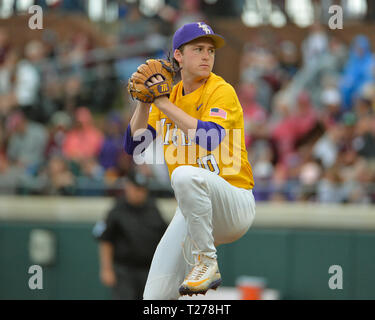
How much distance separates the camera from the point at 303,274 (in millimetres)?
9102

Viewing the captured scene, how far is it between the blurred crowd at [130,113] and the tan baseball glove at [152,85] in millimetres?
4645

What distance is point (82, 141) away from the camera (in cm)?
1112

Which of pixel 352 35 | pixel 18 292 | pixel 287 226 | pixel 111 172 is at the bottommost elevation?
pixel 18 292

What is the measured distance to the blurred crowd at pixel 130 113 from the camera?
935 cm

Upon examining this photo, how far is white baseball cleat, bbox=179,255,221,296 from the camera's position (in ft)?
14.5

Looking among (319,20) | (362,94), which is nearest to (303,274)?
(362,94)

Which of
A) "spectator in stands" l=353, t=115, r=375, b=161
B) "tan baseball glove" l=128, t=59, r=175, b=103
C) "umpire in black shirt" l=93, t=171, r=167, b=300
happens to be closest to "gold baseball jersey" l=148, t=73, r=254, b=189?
"tan baseball glove" l=128, t=59, r=175, b=103

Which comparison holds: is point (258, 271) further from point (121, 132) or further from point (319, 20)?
point (319, 20)

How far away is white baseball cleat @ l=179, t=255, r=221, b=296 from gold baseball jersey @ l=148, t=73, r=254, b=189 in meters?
0.63

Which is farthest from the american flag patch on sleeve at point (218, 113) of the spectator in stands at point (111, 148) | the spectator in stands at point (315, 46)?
the spectator in stands at point (315, 46)

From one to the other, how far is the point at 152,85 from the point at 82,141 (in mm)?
6708

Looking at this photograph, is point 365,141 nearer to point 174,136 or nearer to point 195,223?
point 174,136

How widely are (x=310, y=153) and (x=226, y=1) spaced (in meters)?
6.08

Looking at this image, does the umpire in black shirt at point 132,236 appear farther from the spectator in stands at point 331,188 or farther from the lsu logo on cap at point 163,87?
the lsu logo on cap at point 163,87
